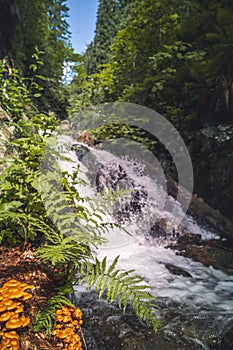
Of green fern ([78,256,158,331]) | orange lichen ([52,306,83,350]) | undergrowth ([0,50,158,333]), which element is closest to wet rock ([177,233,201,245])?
undergrowth ([0,50,158,333])

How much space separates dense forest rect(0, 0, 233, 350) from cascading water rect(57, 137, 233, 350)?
0.21 meters

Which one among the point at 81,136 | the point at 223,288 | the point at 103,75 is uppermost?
the point at 103,75

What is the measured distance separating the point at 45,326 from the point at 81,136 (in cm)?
875

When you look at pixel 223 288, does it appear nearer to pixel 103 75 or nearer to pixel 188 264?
pixel 188 264

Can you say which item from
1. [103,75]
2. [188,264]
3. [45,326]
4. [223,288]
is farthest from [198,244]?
[103,75]

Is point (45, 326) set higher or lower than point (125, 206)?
lower

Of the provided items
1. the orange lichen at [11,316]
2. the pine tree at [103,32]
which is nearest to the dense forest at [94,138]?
the orange lichen at [11,316]

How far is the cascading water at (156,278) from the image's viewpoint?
83.6 inches

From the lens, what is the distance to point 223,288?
3.38 meters

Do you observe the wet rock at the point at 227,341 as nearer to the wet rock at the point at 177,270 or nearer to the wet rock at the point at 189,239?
the wet rock at the point at 177,270

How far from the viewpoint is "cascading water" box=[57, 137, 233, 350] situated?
2.12 meters

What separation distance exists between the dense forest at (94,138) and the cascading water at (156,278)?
205 mm

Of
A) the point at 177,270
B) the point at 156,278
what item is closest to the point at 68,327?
the point at 156,278

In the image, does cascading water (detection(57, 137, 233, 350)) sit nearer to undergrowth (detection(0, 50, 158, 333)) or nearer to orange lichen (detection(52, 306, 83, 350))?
undergrowth (detection(0, 50, 158, 333))
